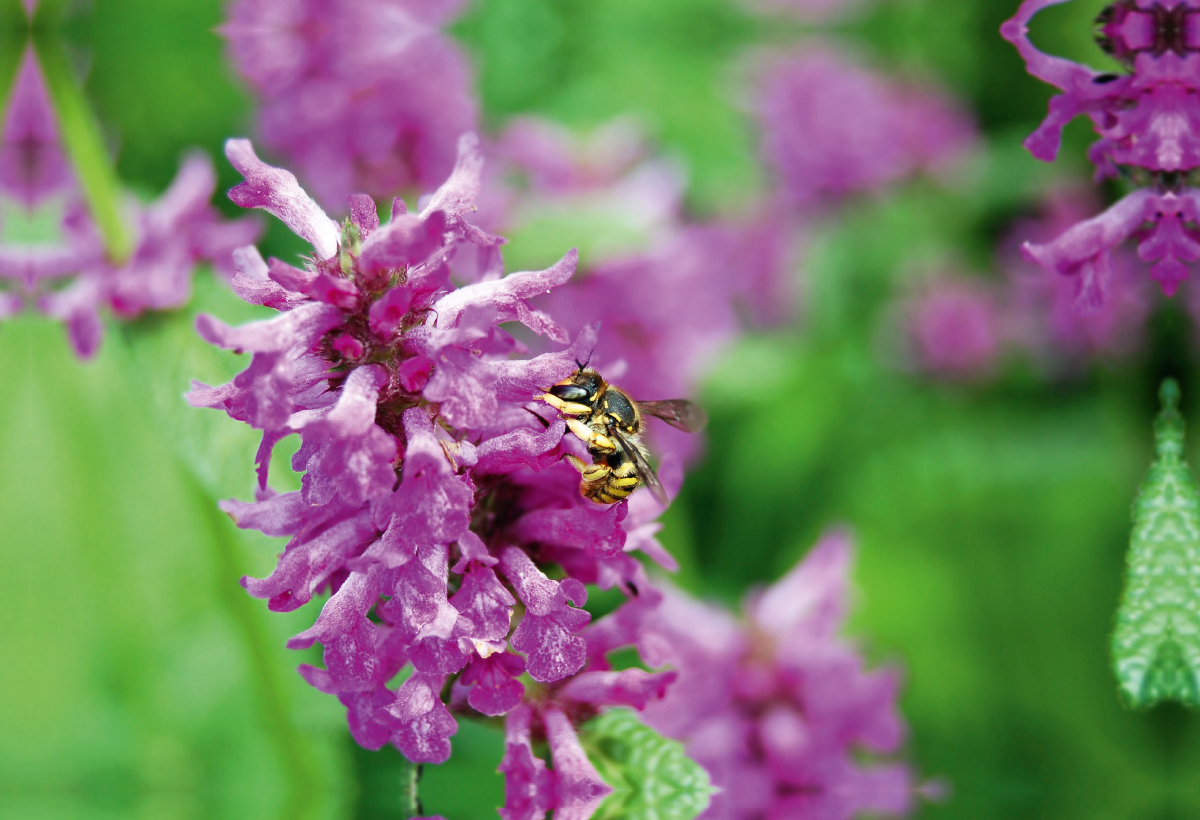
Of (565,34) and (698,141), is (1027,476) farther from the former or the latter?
(565,34)

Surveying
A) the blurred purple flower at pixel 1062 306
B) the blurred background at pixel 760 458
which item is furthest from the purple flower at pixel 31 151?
the blurred purple flower at pixel 1062 306

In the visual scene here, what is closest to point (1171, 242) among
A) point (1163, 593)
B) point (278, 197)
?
point (1163, 593)

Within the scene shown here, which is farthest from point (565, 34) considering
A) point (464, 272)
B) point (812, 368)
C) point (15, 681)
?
point (15, 681)

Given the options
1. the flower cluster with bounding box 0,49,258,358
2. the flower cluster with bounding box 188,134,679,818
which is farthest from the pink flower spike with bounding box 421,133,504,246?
the flower cluster with bounding box 0,49,258,358

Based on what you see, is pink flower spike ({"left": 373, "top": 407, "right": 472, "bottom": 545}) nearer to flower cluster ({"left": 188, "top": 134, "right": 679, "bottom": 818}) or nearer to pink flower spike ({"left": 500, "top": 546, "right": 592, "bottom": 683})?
flower cluster ({"left": 188, "top": 134, "right": 679, "bottom": 818})

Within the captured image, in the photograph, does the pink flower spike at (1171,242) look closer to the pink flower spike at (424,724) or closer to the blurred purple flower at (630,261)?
the pink flower spike at (424,724)

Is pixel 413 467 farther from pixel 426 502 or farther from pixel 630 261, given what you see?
pixel 630 261
